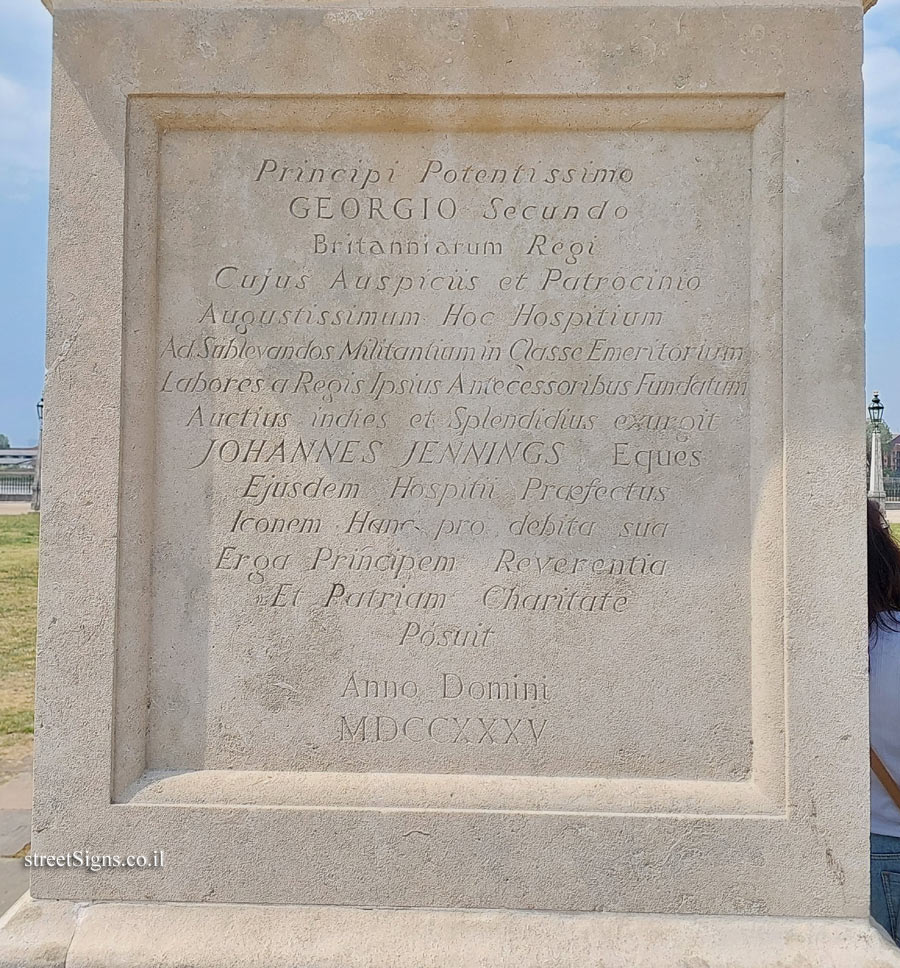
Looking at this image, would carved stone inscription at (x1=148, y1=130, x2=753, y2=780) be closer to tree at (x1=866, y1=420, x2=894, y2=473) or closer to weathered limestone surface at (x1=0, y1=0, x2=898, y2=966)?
weathered limestone surface at (x1=0, y1=0, x2=898, y2=966)

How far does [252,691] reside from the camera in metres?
2.97

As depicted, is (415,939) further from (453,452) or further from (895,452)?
(895,452)

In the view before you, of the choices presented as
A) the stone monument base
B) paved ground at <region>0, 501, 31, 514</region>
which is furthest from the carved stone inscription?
paved ground at <region>0, 501, 31, 514</region>

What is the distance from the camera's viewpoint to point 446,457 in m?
2.97

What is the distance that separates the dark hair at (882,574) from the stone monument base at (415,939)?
1024 millimetres

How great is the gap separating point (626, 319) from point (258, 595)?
1634mm

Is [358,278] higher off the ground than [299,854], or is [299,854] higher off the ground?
[358,278]

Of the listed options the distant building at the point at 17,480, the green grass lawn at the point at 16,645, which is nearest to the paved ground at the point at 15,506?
the distant building at the point at 17,480

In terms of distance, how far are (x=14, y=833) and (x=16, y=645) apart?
5436mm

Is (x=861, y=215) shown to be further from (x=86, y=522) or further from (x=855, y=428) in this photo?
(x=86, y=522)

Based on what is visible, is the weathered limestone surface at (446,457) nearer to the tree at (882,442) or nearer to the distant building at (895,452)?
the tree at (882,442)

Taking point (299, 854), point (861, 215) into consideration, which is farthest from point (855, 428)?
point (299, 854)

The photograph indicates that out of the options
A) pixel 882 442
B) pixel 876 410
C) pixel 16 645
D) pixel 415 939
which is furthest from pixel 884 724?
pixel 882 442

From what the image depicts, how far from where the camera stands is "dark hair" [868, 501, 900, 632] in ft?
9.99
